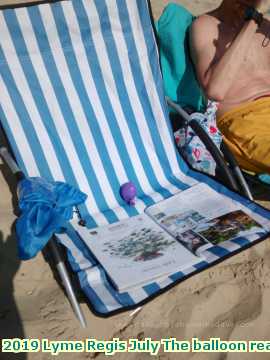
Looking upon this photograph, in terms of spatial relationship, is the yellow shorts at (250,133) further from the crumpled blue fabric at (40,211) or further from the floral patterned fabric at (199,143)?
the crumpled blue fabric at (40,211)

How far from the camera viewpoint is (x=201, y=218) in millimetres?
2188

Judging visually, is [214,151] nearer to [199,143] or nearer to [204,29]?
[199,143]

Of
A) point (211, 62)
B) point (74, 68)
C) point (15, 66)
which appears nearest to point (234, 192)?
point (211, 62)

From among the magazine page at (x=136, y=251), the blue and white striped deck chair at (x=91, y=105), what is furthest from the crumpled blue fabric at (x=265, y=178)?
the magazine page at (x=136, y=251)

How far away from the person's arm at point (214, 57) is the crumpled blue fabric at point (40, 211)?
102 cm

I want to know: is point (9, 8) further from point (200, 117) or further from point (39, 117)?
point (200, 117)

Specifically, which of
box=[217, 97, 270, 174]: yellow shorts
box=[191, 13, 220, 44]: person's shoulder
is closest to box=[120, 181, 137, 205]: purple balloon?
box=[217, 97, 270, 174]: yellow shorts

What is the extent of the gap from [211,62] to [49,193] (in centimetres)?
128

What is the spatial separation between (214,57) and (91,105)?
80 centimetres

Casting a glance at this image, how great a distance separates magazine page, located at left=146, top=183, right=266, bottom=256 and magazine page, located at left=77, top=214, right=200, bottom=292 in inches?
2.0

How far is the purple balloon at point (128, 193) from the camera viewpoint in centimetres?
236

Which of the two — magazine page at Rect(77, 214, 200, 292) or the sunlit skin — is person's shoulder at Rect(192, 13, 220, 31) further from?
magazine page at Rect(77, 214, 200, 292)

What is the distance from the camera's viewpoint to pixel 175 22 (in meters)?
2.81

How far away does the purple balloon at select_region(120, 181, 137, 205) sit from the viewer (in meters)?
2.36
